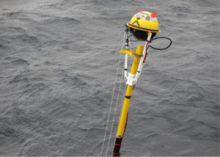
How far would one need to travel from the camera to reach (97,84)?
19.7 m

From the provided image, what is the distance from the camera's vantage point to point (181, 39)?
2541cm

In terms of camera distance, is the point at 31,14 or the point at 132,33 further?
the point at 31,14

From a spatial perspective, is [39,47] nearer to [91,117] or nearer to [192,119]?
[91,117]

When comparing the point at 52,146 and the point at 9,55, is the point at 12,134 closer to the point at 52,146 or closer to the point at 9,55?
the point at 52,146

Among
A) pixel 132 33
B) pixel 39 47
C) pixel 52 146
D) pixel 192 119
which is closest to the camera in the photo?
pixel 132 33

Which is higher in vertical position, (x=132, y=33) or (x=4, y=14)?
(x=132, y=33)

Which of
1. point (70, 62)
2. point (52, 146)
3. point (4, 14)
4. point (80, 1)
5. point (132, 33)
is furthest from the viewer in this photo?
point (80, 1)

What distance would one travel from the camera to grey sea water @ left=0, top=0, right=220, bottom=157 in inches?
586

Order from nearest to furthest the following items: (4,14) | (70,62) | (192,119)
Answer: (192,119), (70,62), (4,14)

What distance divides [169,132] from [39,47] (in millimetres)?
12252

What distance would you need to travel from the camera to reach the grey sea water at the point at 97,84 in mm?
14891

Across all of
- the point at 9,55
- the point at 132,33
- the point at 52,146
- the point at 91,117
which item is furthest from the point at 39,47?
the point at 132,33

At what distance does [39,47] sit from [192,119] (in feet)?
40.2

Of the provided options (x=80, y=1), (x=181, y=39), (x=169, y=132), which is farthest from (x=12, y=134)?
(x=80, y=1)
